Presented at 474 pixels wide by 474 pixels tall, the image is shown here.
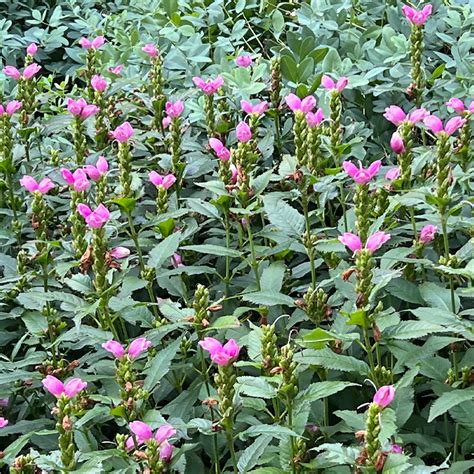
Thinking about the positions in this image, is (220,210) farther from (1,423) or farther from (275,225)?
(1,423)

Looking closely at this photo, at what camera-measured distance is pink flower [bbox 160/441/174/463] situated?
49.8 inches

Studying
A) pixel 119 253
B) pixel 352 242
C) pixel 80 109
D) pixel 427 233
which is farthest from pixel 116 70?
pixel 352 242

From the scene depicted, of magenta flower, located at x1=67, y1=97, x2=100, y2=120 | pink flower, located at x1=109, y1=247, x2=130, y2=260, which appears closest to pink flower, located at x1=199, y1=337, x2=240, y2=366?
pink flower, located at x1=109, y1=247, x2=130, y2=260

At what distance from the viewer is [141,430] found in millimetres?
1225

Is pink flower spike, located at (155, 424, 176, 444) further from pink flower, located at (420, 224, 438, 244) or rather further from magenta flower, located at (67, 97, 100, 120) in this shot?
magenta flower, located at (67, 97, 100, 120)

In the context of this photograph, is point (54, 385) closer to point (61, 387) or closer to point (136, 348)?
point (61, 387)

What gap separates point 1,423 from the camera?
1503 mm

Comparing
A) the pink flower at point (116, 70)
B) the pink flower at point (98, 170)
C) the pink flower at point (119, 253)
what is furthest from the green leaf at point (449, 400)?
the pink flower at point (116, 70)

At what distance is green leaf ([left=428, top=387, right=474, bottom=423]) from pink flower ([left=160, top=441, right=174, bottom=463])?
1.35ft

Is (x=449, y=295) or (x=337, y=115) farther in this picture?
(x=337, y=115)

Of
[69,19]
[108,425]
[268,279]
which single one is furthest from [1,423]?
[69,19]

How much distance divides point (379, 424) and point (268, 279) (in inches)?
22.4

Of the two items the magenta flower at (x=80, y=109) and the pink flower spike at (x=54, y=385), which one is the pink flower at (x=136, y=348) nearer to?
the pink flower spike at (x=54, y=385)

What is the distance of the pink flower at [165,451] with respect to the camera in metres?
1.27
